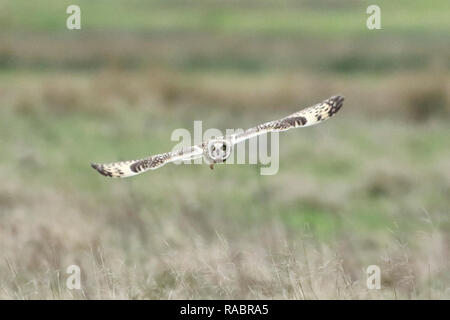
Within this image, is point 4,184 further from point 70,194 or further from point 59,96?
point 59,96

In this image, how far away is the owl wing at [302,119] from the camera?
240 inches

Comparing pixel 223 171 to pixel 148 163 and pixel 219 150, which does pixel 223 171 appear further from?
pixel 219 150

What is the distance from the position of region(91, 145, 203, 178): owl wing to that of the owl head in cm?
8

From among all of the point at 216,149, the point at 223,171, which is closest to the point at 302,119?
the point at 216,149

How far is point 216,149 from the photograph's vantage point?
5.87 metres

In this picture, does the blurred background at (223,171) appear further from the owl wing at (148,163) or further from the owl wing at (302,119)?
the owl wing at (302,119)

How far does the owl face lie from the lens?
5809 millimetres

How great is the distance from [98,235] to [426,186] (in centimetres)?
717

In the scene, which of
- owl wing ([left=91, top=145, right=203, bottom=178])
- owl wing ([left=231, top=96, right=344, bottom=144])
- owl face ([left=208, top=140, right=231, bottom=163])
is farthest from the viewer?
owl wing ([left=231, top=96, right=344, bottom=144])

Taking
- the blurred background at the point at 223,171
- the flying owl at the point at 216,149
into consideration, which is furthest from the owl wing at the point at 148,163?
the blurred background at the point at 223,171

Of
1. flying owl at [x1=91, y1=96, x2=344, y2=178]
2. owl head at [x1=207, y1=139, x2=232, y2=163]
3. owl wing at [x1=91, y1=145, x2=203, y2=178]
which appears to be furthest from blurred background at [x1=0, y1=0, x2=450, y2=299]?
owl head at [x1=207, y1=139, x2=232, y2=163]

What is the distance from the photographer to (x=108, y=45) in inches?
1404

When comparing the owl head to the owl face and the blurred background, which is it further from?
the blurred background

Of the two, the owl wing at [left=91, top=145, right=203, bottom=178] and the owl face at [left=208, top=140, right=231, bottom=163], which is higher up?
the owl face at [left=208, top=140, right=231, bottom=163]
